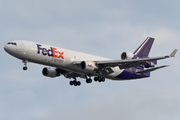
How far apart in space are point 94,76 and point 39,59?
11403 millimetres

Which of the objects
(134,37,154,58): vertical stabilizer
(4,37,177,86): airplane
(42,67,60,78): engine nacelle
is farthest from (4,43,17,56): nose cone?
(134,37,154,58): vertical stabilizer

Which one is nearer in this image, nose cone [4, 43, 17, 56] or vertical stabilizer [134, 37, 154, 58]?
nose cone [4, 43, 17, 56]

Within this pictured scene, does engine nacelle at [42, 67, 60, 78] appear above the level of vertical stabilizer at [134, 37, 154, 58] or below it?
below

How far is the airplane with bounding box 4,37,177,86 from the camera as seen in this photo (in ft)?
150

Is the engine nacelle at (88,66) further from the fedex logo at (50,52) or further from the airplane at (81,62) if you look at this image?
the fedex logo at (50,52)

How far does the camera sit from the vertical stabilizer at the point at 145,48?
Result: 57.9 m

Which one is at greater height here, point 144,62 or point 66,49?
point 66,49

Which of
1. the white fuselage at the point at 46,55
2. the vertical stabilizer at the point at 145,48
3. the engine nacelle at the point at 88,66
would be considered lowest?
the engine nacelle at the point at 88,66

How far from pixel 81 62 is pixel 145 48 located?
51.9 ft

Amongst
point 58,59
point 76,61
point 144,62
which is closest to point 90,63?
point 76,61

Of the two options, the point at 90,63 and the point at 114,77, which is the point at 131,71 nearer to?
the point at 114,77

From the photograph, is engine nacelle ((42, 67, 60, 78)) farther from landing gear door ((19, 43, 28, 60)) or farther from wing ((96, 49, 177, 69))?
landing gear door ((19, 43, 28, 60))

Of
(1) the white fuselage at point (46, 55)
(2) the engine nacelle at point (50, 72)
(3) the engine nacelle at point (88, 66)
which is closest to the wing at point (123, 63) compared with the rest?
(3) the engine nacelle at point (88, 66)

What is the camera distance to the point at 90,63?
162 ft
